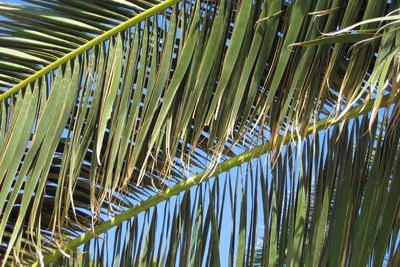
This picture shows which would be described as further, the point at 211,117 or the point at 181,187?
the point at 181,187

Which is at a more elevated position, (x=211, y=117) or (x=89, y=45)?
(x=89, y=45)

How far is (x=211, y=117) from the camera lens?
1515 millimetres

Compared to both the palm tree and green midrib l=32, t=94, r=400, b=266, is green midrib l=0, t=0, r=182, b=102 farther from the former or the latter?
green midrib l=32, t=94, r=400, b=266

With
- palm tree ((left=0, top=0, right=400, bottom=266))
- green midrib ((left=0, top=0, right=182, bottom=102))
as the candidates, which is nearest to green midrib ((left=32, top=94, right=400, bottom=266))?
palm tree ((left=0, top=0, right=400, bottom=266))

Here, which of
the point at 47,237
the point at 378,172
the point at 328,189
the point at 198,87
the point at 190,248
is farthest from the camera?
the point at 47,237

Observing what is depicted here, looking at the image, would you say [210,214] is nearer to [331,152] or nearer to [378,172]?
[331,152]

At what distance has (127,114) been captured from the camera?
66.0 inches

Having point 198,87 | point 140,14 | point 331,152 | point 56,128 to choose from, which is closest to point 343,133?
point 331,152

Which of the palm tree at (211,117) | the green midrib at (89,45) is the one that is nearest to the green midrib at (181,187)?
the palm tree at (211,117)

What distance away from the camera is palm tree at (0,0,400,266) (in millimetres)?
1315

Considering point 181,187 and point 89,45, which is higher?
point 89,45

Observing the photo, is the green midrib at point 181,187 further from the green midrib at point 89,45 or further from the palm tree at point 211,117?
the green midrib at point 89,45

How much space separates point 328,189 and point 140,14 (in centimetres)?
75

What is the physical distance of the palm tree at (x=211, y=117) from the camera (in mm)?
1315
